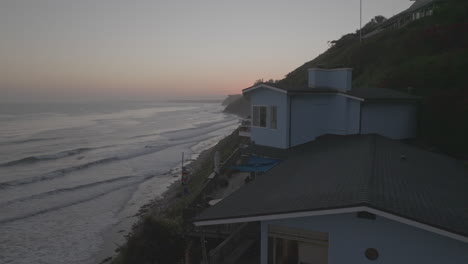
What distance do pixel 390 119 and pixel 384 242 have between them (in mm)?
12930

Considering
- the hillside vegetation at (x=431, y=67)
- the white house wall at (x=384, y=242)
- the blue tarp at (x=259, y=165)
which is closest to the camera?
the white house wall at (x=384, y=242)

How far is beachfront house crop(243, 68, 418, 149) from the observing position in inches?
626

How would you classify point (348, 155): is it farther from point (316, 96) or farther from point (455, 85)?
point (455, 85)

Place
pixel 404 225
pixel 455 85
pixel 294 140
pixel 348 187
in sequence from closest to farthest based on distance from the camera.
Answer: pixel 404 225, pixel 348 187, pixel 294 140, pixel 455 85

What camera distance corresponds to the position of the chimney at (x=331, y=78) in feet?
59.8

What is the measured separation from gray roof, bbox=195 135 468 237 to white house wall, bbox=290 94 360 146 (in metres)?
2.81

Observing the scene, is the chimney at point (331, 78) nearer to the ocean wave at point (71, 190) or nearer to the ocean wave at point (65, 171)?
the ocean wave at point (71, 190)

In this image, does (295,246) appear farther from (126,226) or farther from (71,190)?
(71,190)

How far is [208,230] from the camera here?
12.5m

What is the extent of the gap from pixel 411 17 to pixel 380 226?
47678mm

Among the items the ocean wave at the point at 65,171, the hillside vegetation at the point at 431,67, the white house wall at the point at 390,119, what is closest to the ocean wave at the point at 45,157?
the ocean wave at the point at 65,171

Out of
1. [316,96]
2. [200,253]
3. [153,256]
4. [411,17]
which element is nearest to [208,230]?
[200,253]

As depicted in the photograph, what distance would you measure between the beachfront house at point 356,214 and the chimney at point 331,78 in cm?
822

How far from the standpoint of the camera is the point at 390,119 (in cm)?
1844
